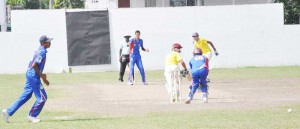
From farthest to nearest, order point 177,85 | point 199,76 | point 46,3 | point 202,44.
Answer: point 46,3, point 202,44, point 177,85, point 199,76

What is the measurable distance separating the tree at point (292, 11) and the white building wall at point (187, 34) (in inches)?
159

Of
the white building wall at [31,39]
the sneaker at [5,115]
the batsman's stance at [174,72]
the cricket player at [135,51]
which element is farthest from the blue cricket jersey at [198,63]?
the white building wall at [31,39]

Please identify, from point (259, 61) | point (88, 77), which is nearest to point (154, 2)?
point (259, 61)

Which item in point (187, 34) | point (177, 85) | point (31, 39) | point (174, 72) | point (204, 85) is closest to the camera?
point (204, 85)

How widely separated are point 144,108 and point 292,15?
937 inches

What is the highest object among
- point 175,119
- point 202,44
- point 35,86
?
point 202,44

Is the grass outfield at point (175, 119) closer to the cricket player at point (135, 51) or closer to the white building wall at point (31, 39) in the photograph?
the cricket player at point (135, 51)

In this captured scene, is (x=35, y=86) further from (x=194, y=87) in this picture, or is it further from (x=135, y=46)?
(x=135, y=46)

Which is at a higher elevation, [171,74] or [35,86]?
[35,86]

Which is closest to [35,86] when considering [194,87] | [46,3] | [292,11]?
[194,87]

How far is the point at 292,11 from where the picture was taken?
39781 mm

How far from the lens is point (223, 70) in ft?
112

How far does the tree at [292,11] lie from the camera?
39.3 metres

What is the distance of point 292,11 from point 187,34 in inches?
293
